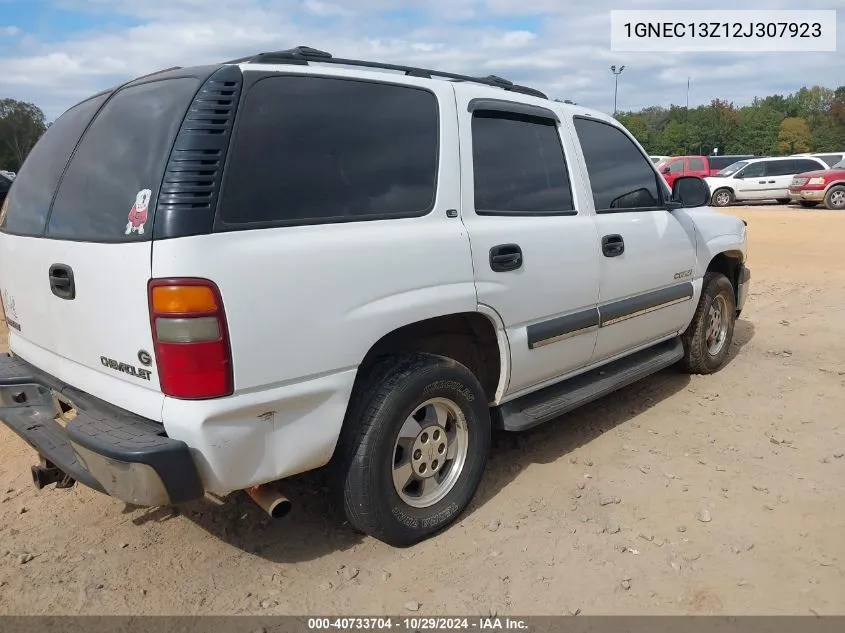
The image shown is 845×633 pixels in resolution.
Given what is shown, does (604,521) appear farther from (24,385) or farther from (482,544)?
(24,385)

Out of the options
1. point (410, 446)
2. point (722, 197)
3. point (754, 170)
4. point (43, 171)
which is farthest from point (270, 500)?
point (754, 170)

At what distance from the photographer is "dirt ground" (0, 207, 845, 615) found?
8.64 ft

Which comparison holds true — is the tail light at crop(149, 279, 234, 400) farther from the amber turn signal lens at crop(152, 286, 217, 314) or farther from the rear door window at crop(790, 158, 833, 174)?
the rear door window at crop(790, 158, 833, 174)

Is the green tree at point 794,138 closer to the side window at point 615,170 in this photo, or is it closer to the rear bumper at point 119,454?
the side window at point 615,170

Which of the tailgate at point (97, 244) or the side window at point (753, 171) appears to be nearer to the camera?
the tailgate at point (97, 244)

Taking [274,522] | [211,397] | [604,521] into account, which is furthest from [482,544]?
[211,397]

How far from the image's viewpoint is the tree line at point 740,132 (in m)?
67.0

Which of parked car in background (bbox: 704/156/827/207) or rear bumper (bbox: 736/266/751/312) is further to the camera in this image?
parked car in background (bbox: 704/156/827/207)

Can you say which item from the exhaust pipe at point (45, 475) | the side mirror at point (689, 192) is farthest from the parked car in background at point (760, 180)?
the exhaust pipe at point (45, 475)

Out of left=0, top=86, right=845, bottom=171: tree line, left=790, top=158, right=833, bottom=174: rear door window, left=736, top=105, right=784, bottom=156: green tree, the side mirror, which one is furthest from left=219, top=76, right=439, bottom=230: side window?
left=736, top=105, right=784, bottom=156: green tree

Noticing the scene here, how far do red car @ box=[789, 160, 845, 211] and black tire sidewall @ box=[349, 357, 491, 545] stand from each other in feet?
65.9

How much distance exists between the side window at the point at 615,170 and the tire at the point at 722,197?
62.2 ft

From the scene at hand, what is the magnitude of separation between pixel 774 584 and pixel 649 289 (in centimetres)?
191

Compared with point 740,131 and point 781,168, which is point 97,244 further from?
point 740,131
